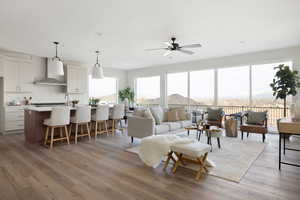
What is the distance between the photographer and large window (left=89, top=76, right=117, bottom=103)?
28.5 ft

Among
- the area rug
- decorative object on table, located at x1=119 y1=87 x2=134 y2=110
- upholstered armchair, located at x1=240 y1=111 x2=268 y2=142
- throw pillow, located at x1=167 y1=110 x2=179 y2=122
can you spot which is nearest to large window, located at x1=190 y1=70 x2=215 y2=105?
upholstered armchair, located at x1=240 y1=111 x2=268 y2=142

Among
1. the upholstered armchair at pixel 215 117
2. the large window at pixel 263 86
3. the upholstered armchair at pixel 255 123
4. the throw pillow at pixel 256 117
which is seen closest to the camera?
the upholstered armchair at pixel 255 123

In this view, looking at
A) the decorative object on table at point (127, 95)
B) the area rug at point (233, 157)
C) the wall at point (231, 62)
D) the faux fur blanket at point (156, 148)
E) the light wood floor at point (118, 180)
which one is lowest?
the light wood floor at point (118, 180)

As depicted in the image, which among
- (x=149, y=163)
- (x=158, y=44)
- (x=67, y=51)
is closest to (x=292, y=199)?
(x=149, y=163)

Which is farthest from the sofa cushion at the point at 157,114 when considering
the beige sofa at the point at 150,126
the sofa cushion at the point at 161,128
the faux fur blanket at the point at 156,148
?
the faux fur blanket at the point at 156,148

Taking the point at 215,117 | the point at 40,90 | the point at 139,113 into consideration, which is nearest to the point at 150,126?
the point at 139,113

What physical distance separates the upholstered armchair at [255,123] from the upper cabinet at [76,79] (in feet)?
20.4

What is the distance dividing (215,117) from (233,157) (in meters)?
2.56

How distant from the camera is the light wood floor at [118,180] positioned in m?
2.17

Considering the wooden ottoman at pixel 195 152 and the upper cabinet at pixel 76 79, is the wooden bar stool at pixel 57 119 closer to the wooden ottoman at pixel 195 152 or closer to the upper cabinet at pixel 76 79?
the wooden ottoman at pixel 195 152

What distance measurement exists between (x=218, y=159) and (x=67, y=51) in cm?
558

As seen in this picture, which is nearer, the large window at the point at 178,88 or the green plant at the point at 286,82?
the green plant at the point at 286,82

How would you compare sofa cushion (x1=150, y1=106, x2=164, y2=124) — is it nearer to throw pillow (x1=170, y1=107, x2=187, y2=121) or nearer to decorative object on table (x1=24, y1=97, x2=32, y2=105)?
throw pillow (x1=170, y1=107, x2=187, y2=121)

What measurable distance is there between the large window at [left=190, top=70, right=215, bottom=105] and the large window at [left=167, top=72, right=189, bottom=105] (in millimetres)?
305
